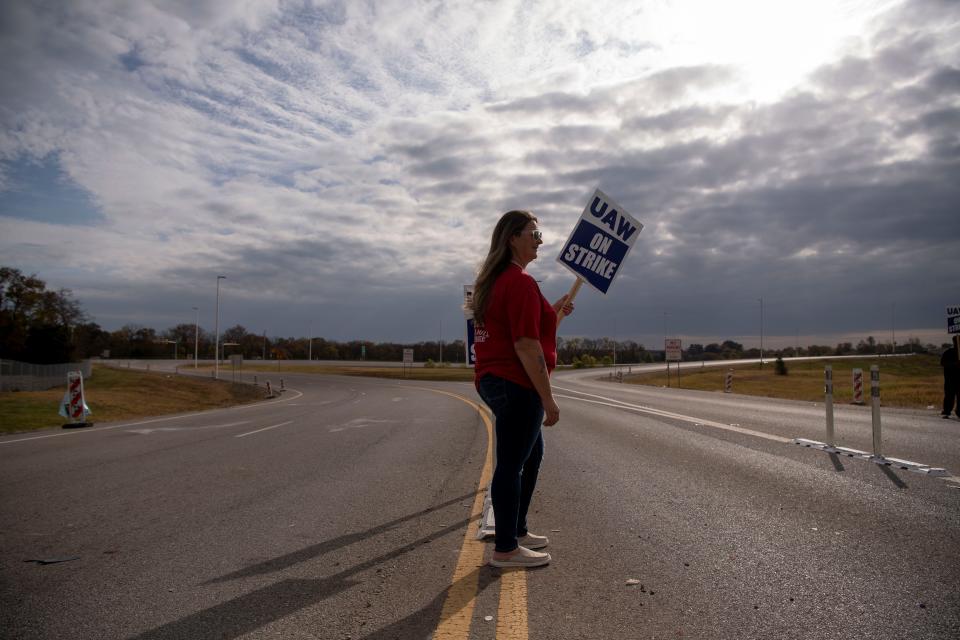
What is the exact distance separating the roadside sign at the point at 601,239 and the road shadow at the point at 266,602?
3.40 m

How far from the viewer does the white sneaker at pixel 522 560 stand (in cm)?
406

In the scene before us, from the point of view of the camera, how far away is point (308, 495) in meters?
6.61

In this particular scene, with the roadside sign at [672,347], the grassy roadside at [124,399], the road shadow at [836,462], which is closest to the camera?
the road shadow at [836,462]

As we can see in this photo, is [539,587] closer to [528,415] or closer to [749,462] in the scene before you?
[528,415]

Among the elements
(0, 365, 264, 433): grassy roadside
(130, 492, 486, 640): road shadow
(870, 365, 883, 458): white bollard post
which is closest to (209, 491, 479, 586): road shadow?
(130, 492, 486, 640): road shadow

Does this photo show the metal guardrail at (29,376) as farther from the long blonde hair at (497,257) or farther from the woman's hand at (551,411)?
the woman's hand at (551,411)

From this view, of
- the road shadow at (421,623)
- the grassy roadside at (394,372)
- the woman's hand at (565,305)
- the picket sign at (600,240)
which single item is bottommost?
the grassy roadside at (394,372)

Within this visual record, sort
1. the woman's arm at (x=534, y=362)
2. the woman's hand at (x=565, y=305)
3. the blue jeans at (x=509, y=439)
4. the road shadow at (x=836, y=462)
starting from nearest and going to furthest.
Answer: the woman's arm at (x=534, y=362), the blue jeans at (x=509, y=439), the woman's hand at (x=565, y=305), the road shadow at (x=836, y=462)

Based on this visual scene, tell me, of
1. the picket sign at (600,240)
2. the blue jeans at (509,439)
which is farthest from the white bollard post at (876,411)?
the blue jeans at (509,439)

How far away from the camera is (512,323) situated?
3842 millimetres

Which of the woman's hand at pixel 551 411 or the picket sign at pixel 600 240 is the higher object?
the picket sign at pixel 600 240

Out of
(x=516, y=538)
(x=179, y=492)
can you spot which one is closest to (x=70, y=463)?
(x=179, y=492)

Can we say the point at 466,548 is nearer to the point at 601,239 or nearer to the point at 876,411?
the point at 601,239

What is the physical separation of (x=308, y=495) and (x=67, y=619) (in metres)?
3.28
